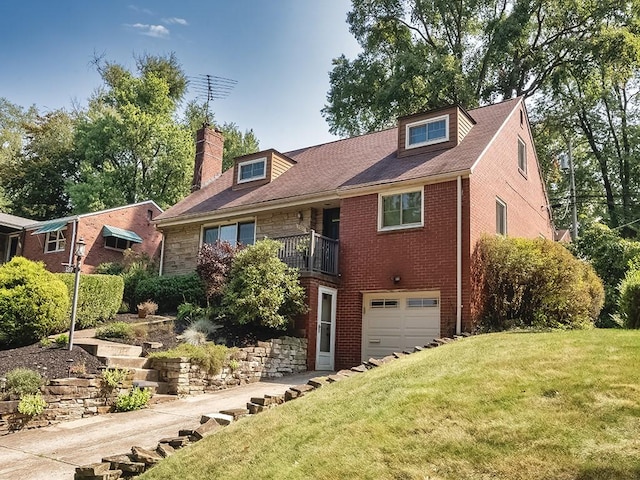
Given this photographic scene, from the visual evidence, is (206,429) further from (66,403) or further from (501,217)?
(501,217)

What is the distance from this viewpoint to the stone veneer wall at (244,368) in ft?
35.8

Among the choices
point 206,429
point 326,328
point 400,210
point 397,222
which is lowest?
point 206,429

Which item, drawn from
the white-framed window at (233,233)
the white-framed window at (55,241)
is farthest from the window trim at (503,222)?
the white-framed window at (55,241)

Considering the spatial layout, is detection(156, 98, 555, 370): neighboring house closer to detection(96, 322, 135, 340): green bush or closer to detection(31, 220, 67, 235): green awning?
detection(96, 322, 135, 340): green bush

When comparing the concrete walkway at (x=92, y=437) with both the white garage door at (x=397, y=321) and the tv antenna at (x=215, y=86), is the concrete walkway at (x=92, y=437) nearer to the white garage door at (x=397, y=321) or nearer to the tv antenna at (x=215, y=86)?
the white garage door at (x=397, y=321)

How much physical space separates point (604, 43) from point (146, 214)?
934 inches

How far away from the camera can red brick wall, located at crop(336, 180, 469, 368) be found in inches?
525

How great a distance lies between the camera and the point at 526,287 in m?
13.1

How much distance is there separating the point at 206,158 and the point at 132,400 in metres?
14.8

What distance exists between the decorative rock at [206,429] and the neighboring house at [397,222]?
7.21 m

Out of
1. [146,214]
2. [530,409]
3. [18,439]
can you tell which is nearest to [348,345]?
[18,439]

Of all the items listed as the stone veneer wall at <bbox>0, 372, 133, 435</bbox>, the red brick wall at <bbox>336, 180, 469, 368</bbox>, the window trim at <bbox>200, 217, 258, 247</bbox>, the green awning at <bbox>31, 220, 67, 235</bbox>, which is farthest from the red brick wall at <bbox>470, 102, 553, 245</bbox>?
the green awning at <bbox>31, 220, 67, 235</bbox>

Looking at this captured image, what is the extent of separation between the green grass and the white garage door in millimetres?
6439

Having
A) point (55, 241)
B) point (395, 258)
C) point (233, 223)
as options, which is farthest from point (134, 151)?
point (395, 258)
